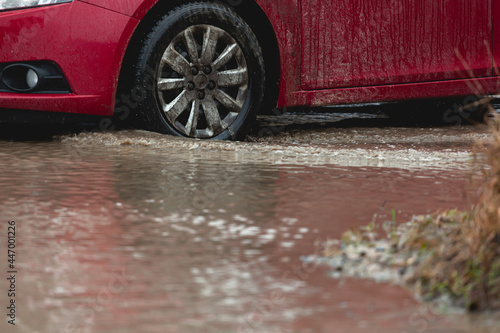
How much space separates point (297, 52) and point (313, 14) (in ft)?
0.92

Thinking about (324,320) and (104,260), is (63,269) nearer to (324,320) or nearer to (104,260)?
(104,260)

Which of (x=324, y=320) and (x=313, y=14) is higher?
(x=313, y=14)

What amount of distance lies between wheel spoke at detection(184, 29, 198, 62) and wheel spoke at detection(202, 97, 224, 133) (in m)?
0.30

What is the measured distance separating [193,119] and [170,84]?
0.28m

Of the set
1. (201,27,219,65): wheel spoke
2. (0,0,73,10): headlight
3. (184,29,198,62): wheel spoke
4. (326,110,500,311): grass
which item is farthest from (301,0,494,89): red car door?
(326,110,500,311): grass

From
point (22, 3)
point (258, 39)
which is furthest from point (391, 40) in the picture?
point (22, 3)

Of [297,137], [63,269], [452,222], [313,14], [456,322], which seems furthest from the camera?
[297,137]

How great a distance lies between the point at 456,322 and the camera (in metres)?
2.42

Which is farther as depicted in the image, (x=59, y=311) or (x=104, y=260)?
(x=104, y=260)

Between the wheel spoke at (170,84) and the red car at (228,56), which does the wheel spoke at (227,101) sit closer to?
the red car at (228,56)

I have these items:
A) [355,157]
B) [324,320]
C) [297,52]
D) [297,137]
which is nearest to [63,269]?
Answer: [324,320]

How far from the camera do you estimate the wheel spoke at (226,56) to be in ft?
19.4

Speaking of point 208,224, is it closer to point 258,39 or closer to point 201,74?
point 201,74

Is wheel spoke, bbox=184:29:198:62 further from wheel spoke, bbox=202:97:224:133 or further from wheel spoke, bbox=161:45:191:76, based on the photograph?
wheel spoke, bbox=202:97:224:133
